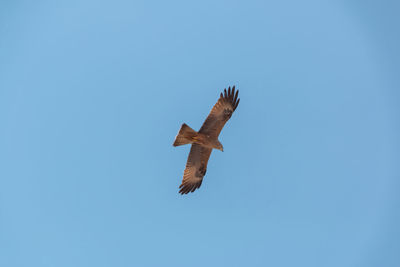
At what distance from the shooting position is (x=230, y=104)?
11.6 meters

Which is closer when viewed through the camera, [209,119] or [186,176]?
[209,119]

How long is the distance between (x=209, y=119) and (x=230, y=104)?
2.65 feet

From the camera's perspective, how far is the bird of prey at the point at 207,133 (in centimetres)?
1114

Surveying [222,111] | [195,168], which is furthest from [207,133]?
[195,168]

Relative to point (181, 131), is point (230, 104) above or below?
above

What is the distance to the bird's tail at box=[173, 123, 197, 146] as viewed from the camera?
1090cm

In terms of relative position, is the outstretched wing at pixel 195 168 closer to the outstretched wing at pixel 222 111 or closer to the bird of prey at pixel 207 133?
the bird of prey at pixel 207 133

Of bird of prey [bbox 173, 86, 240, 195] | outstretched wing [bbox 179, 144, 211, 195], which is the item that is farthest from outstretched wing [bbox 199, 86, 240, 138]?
outstretched wing [bbox 179, 144, 211, 195]

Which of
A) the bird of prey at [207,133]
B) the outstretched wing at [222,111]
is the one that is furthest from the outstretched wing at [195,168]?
the outstretched wing at [222,111]

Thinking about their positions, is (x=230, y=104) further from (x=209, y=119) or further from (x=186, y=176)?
(x=186, y=176)

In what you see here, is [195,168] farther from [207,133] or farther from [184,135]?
[184,135]

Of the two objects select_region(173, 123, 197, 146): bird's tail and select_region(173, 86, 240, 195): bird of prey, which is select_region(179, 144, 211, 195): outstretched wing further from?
select_region(173, 123, 197, 146): bird's tail

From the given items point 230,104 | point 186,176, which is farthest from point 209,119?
point 186,176

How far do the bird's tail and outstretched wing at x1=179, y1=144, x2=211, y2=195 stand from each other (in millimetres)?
1073
